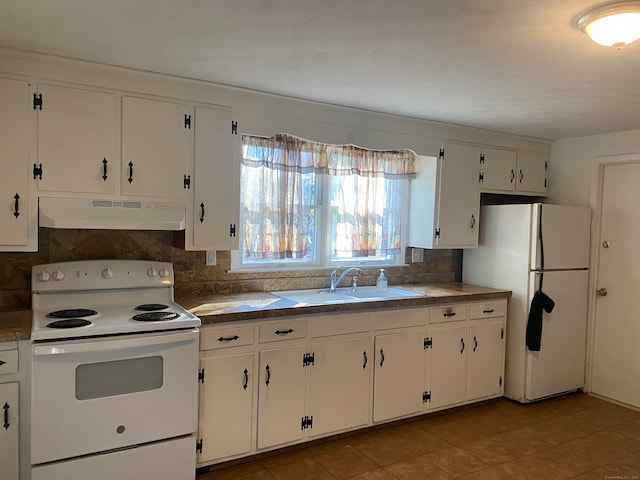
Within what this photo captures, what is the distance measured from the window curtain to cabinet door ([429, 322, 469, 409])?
33.4 inches

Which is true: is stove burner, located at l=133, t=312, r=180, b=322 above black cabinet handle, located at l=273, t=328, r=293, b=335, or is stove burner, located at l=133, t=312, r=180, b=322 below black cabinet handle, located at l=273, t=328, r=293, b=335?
above

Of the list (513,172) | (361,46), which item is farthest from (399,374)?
(361,46)

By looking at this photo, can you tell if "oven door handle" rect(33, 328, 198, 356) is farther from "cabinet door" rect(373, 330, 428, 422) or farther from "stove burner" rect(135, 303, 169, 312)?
"cabinet door" rect(373, 330, 428, 422)

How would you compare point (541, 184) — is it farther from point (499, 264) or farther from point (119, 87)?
point (119, 87)

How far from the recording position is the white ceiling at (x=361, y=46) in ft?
6.09

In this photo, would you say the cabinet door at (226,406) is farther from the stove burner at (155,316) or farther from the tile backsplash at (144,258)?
the tile backsplash at (144,258)

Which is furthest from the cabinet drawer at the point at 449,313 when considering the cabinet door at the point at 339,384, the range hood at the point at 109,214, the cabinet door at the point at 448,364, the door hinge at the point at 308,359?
the range hood at the point at 109,214

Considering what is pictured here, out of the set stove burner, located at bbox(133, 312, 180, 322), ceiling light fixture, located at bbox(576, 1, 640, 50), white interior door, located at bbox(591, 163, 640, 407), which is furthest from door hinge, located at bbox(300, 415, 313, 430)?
white interior door, located at bbox(591, 163, 640, 407)

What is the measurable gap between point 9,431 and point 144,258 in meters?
1.16

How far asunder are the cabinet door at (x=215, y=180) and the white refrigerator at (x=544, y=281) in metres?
2.28

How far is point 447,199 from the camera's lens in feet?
13.0

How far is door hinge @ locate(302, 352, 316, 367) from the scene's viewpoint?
301 centimetres

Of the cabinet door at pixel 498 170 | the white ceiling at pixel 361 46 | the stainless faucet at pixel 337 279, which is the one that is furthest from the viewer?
the cabinet door at pixel 498 170

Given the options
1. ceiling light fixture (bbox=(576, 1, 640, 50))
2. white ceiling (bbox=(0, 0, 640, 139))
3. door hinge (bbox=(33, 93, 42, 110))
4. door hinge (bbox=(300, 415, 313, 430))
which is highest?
white ceiling (bbox=(0, 0, 640, 139))
